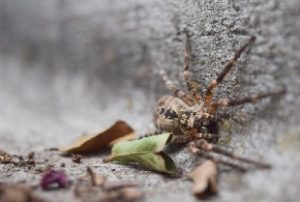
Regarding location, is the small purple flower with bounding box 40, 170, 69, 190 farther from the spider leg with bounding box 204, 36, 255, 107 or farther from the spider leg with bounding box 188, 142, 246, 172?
the spider leg with bounding box 204, 36, 255, 107

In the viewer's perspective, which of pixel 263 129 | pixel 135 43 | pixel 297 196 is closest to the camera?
pixel 297 196

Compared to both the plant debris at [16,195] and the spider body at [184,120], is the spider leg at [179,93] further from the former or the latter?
the plant debris at [16,195]

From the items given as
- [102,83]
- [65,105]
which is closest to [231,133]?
[102,83]

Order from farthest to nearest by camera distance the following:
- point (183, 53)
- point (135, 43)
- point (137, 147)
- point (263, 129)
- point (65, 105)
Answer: point (65, 105) < point (135, 43) < point (183, 53) < point (137, 147) < point (263, 129)

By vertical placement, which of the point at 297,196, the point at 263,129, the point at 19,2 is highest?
the point at 19,2

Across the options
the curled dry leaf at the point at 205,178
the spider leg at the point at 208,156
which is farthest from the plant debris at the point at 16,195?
the spider leg at the point at 208,156

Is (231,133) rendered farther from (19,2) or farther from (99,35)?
(19,2)

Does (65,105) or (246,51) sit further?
(65,105)

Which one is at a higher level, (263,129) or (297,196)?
(263,129)
